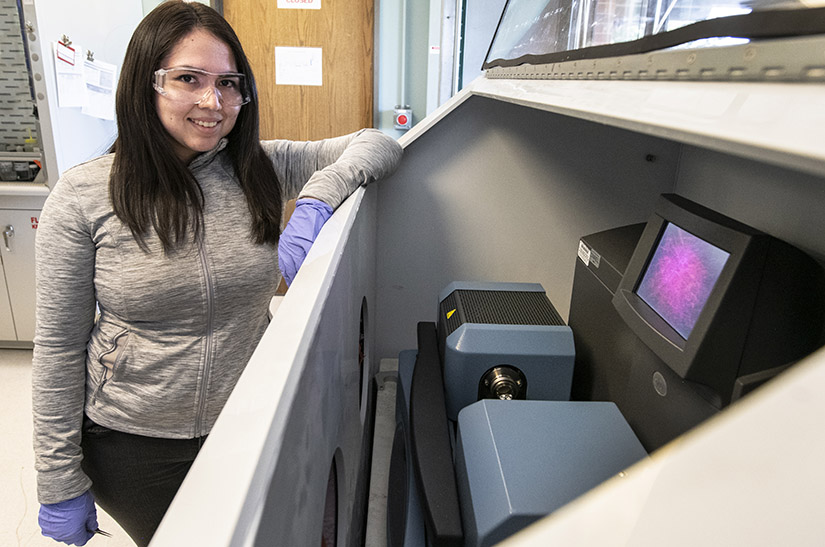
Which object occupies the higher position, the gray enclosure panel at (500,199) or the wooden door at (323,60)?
the wooden door at (323,60)

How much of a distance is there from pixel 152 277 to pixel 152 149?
0.25m

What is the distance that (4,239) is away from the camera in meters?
2.50

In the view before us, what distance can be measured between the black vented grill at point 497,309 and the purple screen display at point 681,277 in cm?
29

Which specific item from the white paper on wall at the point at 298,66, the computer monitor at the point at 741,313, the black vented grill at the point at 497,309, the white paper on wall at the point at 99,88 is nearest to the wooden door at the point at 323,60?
the white paper on wall at the point at 298,66

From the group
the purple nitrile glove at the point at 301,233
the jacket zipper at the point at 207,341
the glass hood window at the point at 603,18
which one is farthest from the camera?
the jacket zipper at the point at 207,341

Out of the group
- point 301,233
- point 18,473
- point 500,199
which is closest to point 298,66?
point 500,199

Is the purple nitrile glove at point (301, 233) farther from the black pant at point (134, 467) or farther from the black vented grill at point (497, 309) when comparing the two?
the black pant at point (134, 467)

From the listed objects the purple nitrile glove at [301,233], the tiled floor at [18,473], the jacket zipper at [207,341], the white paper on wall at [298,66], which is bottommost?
the tiled floor at [18,473]

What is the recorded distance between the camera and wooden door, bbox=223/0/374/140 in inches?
122

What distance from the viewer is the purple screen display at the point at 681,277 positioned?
0.62m

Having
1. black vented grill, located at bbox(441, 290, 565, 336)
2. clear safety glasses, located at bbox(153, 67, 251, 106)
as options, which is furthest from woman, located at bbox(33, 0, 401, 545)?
black vented grill, located at bbox(441, 290, 565, 336)

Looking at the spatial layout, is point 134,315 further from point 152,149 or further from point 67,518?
point 67,518

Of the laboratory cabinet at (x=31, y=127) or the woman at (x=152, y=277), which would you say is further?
the laboratory cabinet at (x=31, y=127)

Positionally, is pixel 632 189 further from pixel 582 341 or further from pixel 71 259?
pixel 71 259
